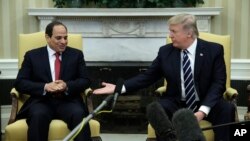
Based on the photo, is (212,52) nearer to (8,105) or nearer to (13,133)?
(13,133)

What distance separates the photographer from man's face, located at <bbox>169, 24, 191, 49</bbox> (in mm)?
3209

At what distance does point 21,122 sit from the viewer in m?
3.42

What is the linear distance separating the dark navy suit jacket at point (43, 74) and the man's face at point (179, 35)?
2.65 ft

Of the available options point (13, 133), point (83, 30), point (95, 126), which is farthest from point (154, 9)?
point (13, 133)

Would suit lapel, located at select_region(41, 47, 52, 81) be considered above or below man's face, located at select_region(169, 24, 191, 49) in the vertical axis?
below

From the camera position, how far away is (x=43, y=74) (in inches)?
145

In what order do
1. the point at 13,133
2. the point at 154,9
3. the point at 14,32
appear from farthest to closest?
the point at 14,32 → the point at 154,9 → the point at 13,133

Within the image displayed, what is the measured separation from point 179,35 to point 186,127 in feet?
5.19

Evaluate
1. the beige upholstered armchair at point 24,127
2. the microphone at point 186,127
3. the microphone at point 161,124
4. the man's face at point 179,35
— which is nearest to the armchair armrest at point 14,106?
the beige upholstered armchair at point 24,127

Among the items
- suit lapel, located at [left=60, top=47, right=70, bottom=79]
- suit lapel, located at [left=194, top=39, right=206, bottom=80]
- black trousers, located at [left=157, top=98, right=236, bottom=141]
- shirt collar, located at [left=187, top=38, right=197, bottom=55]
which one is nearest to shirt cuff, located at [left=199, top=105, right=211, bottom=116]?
black trousers, located at [left=157, top=98, right=236, bottom=141]

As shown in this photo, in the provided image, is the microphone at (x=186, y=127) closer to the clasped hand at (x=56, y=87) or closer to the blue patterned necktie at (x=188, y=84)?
the blue patterned necktie at (x=188, y=84)

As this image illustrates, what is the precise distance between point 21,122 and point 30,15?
1974 millimetres

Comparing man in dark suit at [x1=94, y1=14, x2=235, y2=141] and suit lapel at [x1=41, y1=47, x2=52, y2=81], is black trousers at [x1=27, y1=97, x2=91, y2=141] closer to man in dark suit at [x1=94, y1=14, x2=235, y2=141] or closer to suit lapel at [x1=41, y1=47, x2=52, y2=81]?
suit lapel at [x1=41, y1=47, x2=52, y2=81]

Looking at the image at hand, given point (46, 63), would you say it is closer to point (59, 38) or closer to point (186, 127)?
point (59, 38)
